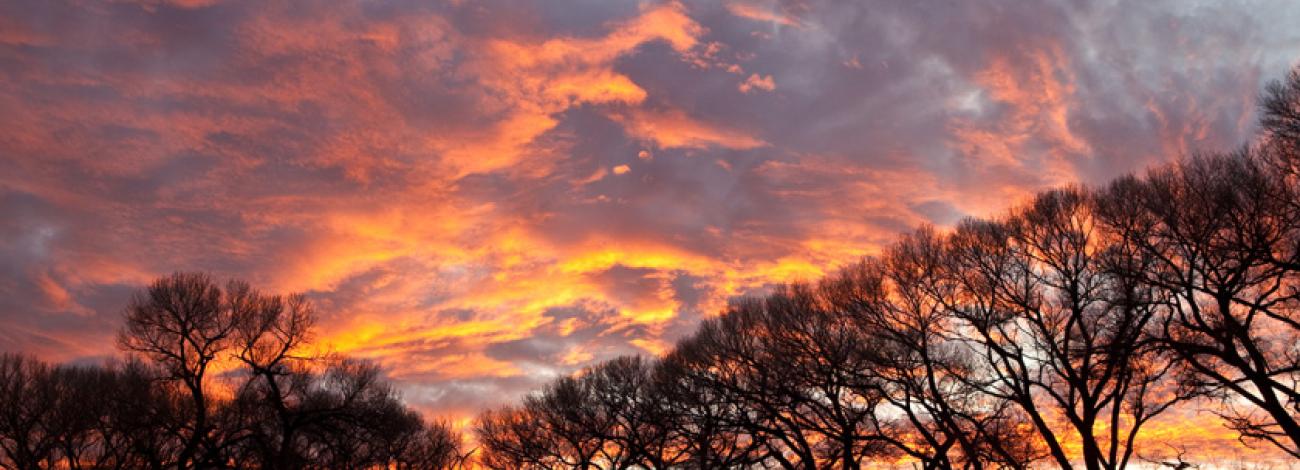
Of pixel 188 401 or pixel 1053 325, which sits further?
pixel 188 401

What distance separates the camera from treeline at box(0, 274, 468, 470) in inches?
1347

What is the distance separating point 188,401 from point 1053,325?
136 ft

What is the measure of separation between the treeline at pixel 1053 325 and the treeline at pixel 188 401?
18921mm

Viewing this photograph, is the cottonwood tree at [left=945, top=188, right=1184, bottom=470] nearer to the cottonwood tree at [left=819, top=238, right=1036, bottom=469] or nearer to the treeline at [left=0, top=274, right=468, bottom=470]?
the cottonwood tree at [left=819, top=238, right=1036, bottom=469]

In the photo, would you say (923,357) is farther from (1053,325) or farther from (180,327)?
(180,327)

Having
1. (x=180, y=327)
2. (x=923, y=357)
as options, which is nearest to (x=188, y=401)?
(x=180, y=327)

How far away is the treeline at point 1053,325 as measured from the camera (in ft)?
77.7

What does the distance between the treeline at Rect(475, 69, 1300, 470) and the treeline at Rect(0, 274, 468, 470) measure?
62.1ft

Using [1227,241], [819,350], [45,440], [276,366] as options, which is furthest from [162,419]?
[1227,241]

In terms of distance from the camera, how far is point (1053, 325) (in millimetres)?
30047

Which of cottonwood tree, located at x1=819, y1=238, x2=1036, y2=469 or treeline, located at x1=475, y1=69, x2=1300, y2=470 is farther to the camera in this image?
cottonwood tree, located at x1=819, y1=238, x2=1036, y2=469

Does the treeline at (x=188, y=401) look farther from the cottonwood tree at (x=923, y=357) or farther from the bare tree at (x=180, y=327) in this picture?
the cottonwood tree at (x=923, y=357)

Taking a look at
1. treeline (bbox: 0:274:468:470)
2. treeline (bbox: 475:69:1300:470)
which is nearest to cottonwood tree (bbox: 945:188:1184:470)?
treeline (bbox: 475:69:1300:470)

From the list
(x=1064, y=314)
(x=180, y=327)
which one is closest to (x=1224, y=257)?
(x=1064, y=314)
